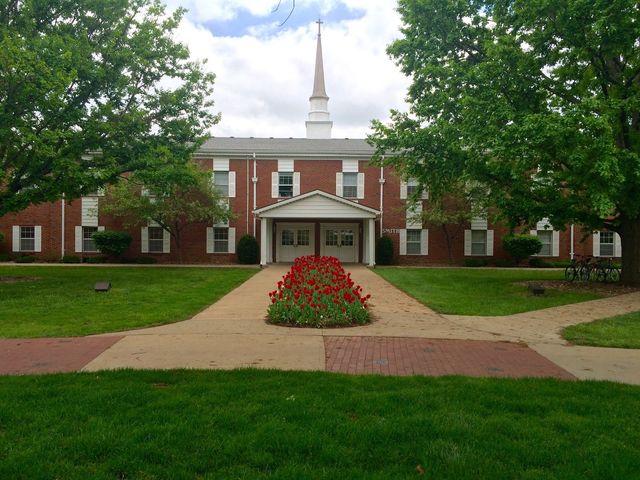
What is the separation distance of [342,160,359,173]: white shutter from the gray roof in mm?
342

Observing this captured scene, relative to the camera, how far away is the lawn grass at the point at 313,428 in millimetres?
3072

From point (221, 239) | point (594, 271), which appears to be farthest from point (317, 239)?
point (594, 271)

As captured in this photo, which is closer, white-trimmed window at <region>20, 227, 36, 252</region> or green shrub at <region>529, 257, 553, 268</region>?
green shrub at <region>529, 257, 553, 268</region>

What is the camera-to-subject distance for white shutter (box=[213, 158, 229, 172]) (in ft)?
88.9

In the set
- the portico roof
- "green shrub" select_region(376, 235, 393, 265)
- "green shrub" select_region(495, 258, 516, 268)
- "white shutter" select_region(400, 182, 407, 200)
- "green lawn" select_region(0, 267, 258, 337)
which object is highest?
"white shutter" select_region(400, 182, 407, 200)

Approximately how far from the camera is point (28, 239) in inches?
1068

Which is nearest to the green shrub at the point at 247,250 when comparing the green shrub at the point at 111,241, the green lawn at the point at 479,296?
the green shrub at the point at 111,241

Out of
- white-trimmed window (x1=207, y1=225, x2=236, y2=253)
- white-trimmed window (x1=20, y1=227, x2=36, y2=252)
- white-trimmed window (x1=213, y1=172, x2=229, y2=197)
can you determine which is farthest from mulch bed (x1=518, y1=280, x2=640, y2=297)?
white-trimmed window (x1=20, y1=227, x2=36, y2=252)

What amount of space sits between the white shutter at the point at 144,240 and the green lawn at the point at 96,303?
33.5 feet

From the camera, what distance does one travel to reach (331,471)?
301 centimetres

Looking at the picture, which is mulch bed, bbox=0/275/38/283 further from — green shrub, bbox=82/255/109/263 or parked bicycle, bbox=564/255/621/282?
parked bicycle, bbox=564/255/621/282

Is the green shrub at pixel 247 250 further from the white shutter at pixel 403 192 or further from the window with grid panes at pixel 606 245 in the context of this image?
the window with grid panes at pixel 606 245

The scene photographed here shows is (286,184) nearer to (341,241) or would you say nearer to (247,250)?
(247,250)

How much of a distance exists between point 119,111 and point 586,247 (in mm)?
25248
